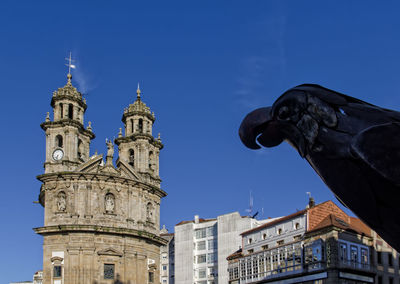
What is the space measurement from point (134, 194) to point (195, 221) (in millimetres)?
27289

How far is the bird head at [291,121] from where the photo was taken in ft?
13.0

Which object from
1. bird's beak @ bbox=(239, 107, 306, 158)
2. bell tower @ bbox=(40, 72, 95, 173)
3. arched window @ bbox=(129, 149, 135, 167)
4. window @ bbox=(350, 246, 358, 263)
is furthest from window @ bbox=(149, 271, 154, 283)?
bird's beak @ bbox=(239, 107, 306, 158)

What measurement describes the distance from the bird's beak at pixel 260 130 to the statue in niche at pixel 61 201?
141 feet

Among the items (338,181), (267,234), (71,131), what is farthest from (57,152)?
(338,181)

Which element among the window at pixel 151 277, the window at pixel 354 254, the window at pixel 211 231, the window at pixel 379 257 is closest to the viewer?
the window at pixel 354 254

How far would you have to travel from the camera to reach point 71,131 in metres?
47.3

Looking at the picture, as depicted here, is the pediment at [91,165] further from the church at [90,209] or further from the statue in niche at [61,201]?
the statue in niche at [61,201]

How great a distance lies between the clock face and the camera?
155 ft

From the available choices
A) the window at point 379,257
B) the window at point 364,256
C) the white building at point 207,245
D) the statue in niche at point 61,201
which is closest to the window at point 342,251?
the window at point 364,256

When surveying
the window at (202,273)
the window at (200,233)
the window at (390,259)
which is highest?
the window at (200,233)

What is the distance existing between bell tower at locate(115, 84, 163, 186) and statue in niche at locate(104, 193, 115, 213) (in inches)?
173

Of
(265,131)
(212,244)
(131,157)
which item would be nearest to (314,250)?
(131,157)

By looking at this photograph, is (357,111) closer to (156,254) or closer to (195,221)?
(156,254)

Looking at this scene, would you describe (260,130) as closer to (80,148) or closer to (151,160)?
(80,148)
